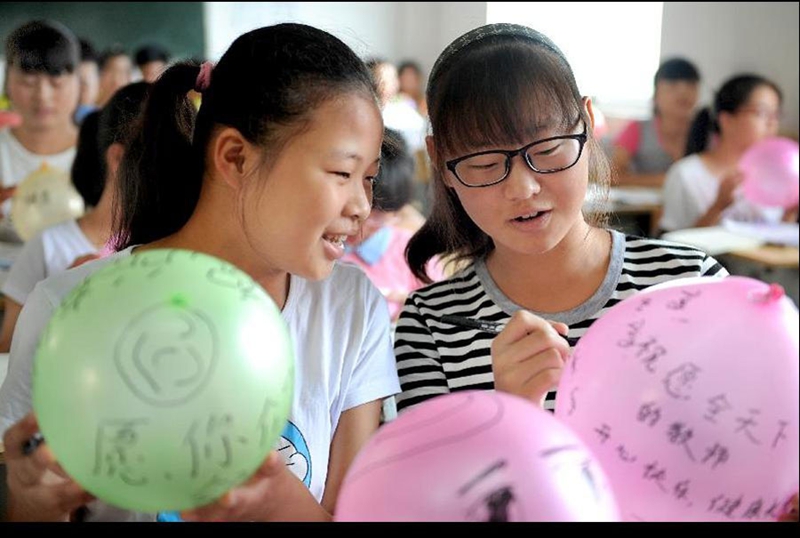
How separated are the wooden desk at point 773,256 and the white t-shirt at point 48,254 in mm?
2334

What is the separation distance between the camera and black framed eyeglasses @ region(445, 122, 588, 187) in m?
1.19

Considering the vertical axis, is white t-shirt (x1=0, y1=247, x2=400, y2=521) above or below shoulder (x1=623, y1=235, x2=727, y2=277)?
below

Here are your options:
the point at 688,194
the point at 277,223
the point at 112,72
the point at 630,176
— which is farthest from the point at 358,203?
the point at 112,72

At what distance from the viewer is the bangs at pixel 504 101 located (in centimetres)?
120

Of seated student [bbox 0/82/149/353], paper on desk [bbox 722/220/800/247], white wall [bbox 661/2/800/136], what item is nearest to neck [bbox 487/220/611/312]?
seated student [bbox 0/82/149/353]

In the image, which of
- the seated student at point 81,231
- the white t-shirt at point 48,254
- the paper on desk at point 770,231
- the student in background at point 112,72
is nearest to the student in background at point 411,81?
the student in background at point 112,72

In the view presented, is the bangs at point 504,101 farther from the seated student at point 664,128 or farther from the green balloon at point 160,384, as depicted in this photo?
the seated student at point 664,128

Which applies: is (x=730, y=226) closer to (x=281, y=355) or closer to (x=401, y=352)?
(x=401, y=352)

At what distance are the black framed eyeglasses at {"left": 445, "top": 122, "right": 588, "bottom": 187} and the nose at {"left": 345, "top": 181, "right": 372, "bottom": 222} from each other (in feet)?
0.70

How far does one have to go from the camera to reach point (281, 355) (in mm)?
792

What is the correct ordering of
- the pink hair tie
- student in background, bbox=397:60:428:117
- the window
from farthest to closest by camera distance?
1. student in background, bbox=397:60:428:117
2. the window
3. the pink hair tie

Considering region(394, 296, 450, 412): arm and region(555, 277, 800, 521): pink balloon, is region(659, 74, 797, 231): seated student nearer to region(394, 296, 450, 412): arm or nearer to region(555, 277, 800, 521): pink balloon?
region(394, 296, 450, 412): arm

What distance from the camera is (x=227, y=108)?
1112 mm

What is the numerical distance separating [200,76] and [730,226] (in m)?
3.11
